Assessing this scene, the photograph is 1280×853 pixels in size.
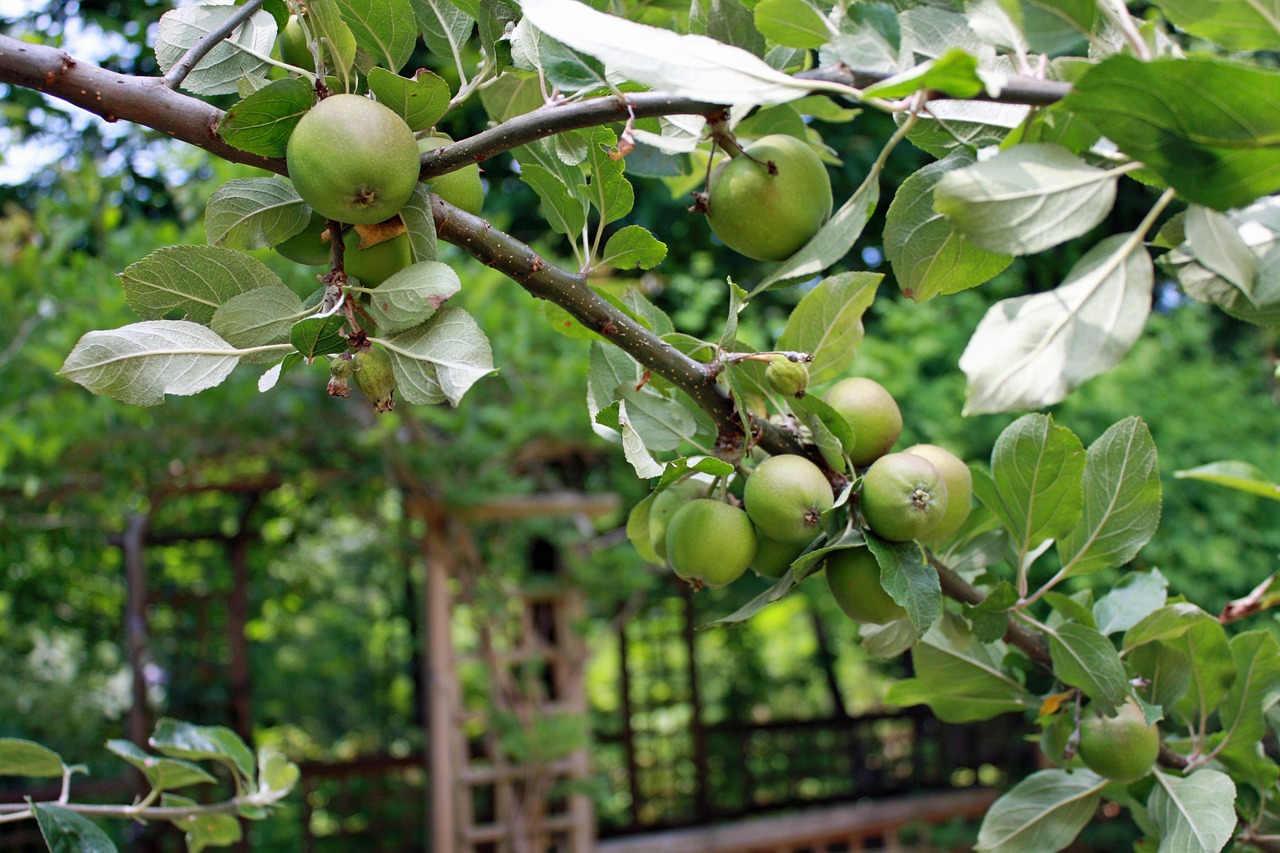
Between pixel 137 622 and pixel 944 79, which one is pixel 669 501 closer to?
pixel 944 79

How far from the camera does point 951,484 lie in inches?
22.6

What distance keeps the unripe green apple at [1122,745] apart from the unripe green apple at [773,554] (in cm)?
23

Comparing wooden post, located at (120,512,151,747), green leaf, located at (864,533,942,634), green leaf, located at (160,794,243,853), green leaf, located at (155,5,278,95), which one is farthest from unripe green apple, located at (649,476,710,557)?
wooden post, located at (120,512,151,747)

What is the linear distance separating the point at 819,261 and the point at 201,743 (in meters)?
0.63

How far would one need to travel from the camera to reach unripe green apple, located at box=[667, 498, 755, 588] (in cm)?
52

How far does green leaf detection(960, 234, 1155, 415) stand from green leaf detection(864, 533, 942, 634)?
0.17 m

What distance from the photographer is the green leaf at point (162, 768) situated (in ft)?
2.42

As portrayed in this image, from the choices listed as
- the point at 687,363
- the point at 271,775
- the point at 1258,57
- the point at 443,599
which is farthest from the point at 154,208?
the point at 1258,57

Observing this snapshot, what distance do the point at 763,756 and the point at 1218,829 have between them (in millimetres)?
4571

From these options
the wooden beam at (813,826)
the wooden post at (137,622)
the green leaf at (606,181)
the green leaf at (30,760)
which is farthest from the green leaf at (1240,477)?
the wooden beam at (813,826)

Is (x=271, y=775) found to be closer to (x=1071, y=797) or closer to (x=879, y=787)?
(x=1071, y=797)

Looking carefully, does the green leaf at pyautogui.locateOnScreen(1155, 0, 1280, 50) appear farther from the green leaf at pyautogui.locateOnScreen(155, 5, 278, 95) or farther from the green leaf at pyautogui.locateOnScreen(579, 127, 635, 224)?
the green leaf at pyautogui.locateOnScreen(155, 5, 278, 95)

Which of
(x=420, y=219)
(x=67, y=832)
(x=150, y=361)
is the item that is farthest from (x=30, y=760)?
(x=420, y=219)

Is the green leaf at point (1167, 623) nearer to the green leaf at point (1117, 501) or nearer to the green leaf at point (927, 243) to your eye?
the green leaf at point (1117, 501)
